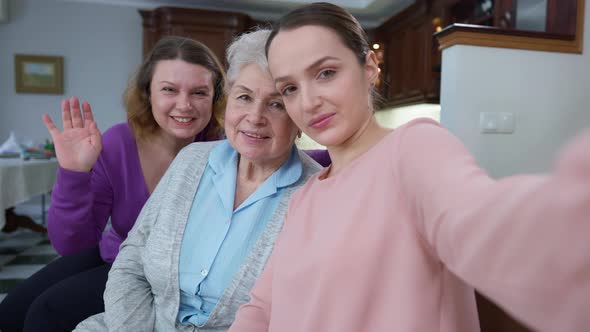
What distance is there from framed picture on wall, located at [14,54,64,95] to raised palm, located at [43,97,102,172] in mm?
4383

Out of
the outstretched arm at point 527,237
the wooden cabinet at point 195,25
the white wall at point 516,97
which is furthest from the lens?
the wooden cabinet at point 195,25

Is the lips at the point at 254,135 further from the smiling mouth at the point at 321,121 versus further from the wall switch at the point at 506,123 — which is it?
the wall switch at the point at 506,123

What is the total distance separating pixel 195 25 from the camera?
16.1 feet

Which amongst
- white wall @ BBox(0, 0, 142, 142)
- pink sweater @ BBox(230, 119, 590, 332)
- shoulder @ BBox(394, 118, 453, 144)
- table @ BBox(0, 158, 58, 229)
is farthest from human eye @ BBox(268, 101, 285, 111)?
white wall @ BBox(0, 0, 142, 142)

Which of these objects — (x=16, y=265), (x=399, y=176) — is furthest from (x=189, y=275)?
(x=16, y=265)

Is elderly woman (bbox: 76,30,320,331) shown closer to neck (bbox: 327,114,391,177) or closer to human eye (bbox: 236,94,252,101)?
human eye (bbox: 236,94,252,101)

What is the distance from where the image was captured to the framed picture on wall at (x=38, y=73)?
5059mm

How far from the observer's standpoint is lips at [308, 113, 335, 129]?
0.74 m

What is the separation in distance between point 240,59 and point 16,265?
2.93 meters

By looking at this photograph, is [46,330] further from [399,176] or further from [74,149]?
[399,176]

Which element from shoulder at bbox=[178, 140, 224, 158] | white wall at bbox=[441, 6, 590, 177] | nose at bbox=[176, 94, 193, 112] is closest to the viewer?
shoulder at bbox=[178, 140, 224, 158]

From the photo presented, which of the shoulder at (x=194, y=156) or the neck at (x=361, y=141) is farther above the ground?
the neck at (x=361, y=141)

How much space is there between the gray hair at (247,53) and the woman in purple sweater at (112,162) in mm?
449

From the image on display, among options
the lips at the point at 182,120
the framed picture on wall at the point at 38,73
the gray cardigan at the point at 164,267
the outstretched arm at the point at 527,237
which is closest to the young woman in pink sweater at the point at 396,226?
the outstretched arm at the point at 527,237
